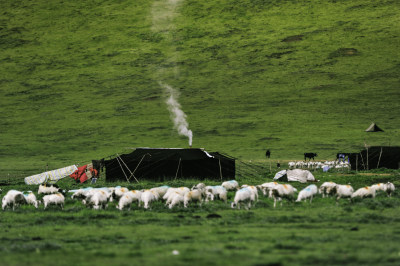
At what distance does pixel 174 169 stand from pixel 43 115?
68131 millimetres

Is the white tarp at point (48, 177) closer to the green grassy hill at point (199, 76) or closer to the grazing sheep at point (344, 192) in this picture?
the green grassy hill at point (199, 76)

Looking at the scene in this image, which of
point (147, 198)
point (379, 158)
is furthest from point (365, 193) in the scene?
point (379, 158)

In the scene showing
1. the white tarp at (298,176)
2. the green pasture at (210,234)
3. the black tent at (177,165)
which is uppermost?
the black tent at (177,165)

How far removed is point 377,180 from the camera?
31.0 m

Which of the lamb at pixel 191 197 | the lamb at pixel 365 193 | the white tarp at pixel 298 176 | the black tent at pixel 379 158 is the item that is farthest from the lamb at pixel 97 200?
the black tent at pixel 379 158

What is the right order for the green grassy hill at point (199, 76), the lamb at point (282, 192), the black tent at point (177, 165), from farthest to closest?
1. the green grassy hill at point (199, 76)
2. the black tent at point (177, 165)
3. the lamb at point (282, 192)

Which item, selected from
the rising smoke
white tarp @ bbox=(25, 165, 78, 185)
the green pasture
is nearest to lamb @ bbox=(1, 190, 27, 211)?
the green pasture

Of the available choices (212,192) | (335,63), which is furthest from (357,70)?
(212,192)

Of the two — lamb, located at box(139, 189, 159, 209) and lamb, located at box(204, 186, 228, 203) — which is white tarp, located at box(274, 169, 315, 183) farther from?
lamb, located at box(139, 189, 159, 209)

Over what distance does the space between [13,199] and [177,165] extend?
14.3m

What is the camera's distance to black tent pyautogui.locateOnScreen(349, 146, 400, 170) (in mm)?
42562

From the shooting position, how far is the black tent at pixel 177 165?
34.7 metres

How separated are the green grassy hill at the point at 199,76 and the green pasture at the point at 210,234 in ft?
136

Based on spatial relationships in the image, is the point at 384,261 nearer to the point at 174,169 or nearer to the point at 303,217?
the point at 303,217
